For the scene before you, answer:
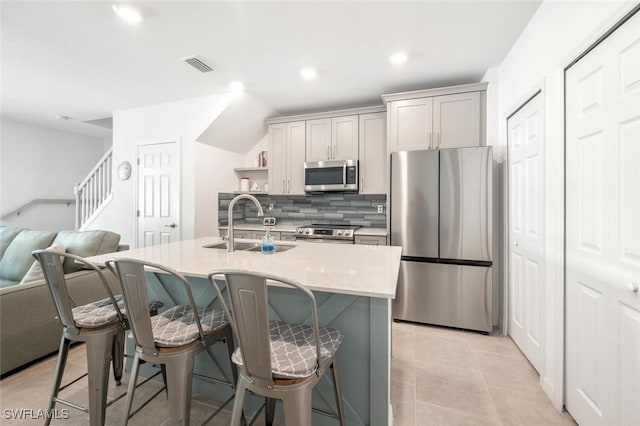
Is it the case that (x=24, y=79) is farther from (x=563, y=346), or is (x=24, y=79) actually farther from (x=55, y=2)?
(x=563, y=346)

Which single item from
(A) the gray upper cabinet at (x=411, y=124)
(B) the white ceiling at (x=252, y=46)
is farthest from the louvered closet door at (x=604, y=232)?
(A) the gray upper cabinet at (x=411, y=124)

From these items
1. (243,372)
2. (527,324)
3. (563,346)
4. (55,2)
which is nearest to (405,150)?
(527,324)

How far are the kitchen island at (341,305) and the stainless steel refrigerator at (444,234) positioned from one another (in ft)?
4.06

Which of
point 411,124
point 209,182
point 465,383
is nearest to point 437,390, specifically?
point 465,383

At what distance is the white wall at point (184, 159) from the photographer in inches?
147

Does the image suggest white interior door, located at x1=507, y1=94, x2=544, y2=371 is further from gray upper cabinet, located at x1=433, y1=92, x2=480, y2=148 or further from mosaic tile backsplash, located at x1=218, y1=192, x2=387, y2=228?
mosaic tile backsplash, located at x1=218, y1=192, x2=387, y2=228

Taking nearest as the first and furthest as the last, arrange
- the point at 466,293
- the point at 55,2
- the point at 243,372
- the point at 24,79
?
the point at 243,372
the point at 55,2
the point at 466,293
the point at 24,79

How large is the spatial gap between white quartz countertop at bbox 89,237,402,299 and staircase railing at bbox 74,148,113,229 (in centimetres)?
352

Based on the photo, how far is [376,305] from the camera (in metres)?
1.32

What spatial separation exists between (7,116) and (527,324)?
728cm

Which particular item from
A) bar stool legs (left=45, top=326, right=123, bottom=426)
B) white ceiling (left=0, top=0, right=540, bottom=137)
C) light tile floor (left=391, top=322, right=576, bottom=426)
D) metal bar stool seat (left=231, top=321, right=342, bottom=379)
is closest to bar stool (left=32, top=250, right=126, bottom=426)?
bar stool legs (left=45, top=326, right=123, bottom=426)

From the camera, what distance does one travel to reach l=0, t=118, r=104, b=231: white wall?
4.58 meters

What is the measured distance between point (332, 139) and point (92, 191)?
4256mm

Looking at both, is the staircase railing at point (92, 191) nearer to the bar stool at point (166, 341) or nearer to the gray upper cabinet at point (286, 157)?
the gray upper cabinet at point (286, 157)
